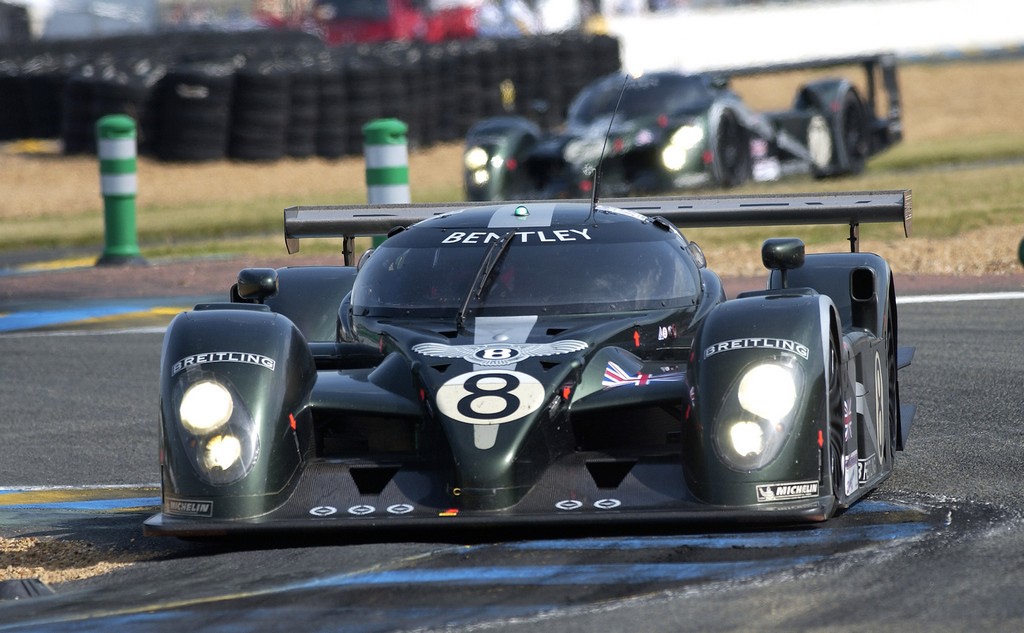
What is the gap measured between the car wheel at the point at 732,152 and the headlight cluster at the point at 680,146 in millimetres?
308

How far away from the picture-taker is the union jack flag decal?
19.6 feet

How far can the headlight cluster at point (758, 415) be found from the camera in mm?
5508

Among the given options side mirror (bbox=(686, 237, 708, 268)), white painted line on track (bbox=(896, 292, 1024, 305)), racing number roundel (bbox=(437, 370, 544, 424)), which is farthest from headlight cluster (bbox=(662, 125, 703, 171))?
racing number roundel (bbox=(437, 370, 544, 424))

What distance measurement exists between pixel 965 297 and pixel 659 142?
19.6 ft

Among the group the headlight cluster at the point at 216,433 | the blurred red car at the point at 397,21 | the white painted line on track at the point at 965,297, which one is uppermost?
the blurred red car at the point at 397,21

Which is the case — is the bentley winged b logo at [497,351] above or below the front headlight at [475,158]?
below

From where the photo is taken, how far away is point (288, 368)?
6020 mm

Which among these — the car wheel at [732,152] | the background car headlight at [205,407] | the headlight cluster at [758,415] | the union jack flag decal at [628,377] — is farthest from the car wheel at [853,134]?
the background car headlight at [205,407]

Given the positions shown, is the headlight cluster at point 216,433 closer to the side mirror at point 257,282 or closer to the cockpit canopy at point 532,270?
the cockpit canopy at point 532,270

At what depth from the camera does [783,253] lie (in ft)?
22.6

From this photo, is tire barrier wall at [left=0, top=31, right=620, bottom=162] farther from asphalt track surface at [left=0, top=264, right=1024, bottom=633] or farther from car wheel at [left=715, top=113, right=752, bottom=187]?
asphalt track surface at [left=0, top=264, right=1024, bottom=633]

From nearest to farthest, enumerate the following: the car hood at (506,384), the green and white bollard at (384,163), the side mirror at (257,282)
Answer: the car hood at (506,384), the side mirror at (257,282), the green and white bollard at (384,163)

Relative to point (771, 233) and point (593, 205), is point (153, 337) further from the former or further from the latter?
point (771, 233)

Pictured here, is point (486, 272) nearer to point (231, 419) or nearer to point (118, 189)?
point (231, 419)
